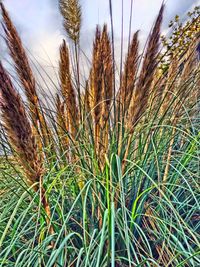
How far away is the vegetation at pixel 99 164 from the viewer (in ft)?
4.15

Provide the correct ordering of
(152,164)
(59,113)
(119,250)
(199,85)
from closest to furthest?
(119,250)
(152,164)
(59,113)
(199,85)

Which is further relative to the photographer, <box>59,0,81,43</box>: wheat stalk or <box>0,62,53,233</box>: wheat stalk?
<box>59,0,81,43</box>: wheat stalk

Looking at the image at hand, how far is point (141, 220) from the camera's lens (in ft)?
5.13

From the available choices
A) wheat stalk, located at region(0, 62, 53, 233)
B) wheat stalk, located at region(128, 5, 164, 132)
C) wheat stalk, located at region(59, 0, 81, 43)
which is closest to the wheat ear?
wheat stalk, located at region(128, 5, 164, 132)

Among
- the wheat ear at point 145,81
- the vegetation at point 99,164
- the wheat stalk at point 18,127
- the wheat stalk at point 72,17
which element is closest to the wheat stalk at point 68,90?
the vegetation at point 99,164

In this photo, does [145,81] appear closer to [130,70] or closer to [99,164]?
[130,70]

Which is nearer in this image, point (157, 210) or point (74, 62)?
point (157, 210)

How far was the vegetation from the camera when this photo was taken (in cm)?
127

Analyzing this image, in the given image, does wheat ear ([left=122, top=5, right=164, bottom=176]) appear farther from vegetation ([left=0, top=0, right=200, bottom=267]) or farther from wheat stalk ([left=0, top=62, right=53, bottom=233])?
wheat stalk ([left=0, top=62, right=53, bottom=233])

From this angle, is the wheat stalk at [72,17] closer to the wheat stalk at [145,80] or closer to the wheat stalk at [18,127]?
the wheat stalk at [145,80]

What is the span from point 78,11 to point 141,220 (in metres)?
1.24

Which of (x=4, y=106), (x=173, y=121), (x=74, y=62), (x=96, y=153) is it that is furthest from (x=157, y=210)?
(x=74, y=62)

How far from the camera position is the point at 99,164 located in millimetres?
1647

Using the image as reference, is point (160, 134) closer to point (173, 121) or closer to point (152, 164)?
point (173, 121)
